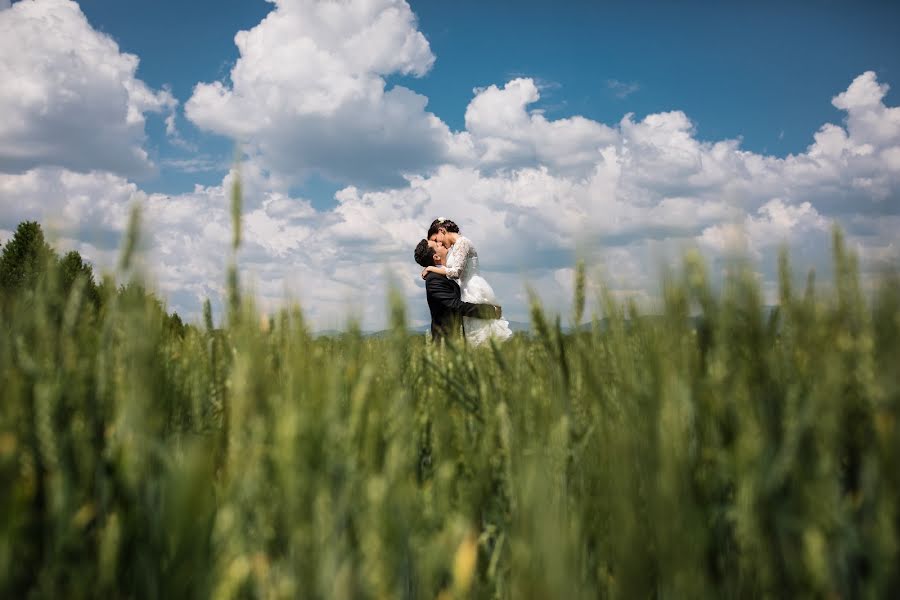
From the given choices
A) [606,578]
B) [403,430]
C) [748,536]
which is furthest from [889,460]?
[403,430]

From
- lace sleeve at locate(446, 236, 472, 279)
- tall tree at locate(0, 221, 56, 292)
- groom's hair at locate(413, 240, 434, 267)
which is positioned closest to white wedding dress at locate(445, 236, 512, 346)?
lace sleeve at locate(446, 236, 472, 279)

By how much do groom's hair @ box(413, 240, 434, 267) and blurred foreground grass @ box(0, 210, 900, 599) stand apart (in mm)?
11333

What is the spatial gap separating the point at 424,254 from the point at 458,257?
193cm

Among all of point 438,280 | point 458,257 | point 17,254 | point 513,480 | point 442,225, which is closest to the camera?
point 513,480

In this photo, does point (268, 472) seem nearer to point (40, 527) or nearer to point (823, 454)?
point (40, 527)

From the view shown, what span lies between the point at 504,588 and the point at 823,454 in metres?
0.51

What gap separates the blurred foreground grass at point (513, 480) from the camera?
27.1 inches

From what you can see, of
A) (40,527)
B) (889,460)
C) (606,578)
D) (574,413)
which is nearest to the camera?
(889,460)

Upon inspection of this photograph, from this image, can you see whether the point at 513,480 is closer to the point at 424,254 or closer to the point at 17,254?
the point at 17,254

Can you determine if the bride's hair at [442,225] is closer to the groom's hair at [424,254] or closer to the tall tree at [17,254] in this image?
the groom's hair at [424,254]

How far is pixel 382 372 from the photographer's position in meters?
1.48

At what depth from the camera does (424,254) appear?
41.0 ft

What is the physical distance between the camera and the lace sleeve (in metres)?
10.6

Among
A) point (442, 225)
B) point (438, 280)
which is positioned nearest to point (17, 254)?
point (438, 280)
